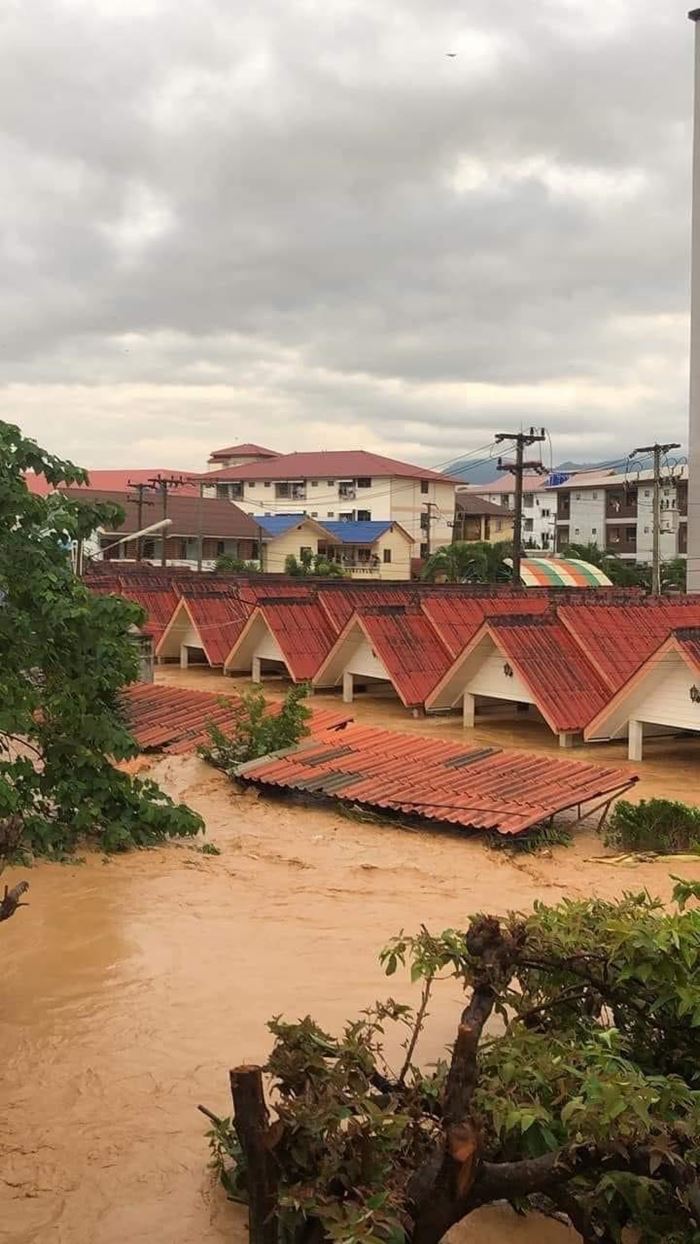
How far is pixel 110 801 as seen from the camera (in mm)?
12914

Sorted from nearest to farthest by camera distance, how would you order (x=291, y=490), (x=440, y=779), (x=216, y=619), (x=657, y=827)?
1. (x=657, y=827)
2. (x=440, y=779)
3. (x=216, y=619)
4. (x=291, y=490)

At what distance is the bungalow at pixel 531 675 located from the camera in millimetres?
20453

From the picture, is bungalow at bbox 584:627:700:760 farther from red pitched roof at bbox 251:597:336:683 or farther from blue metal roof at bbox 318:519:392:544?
blue metal roof at bbox 318:519:392:544

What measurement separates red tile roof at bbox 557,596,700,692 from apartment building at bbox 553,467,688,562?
159ft

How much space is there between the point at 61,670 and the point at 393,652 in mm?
12974

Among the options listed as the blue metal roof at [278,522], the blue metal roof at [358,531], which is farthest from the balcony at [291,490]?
the blue metal roof at [358,531]

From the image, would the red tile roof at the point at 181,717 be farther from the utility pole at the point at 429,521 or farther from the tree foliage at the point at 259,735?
the utility pole at the point at 429,521

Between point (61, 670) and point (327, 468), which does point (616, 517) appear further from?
point (61, 670)

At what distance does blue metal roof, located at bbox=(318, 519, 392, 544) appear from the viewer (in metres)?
63.1

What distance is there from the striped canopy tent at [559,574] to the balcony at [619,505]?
22348mm

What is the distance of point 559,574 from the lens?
51.8 meters

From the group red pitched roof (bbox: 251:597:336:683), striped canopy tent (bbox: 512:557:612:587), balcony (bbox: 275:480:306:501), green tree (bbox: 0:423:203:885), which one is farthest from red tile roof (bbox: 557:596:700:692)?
balcony (bbox: 275:480:306:501)

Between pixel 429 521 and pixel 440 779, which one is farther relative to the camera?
pixel 429 521

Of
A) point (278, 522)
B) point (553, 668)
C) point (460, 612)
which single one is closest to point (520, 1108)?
point (553, 668)
